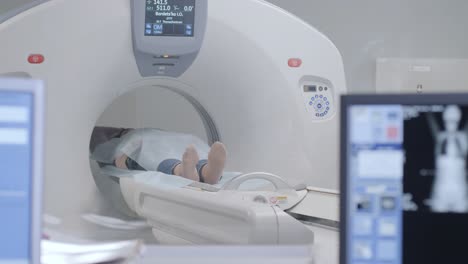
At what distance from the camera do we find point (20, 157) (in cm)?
67

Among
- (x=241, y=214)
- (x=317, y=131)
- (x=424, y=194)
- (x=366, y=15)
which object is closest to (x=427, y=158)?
(x=424, y=194)

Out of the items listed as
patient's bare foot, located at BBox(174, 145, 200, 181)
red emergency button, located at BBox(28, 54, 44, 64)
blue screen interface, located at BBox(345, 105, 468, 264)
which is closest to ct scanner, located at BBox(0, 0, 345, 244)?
red emergency button, located at BBox(28, 54, 44, 64)

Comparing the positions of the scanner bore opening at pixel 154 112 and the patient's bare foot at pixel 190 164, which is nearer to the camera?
the patient's bare foot at pixel 190 164

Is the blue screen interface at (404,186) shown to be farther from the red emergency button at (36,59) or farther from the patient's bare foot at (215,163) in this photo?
the red emergency button at (36,59)

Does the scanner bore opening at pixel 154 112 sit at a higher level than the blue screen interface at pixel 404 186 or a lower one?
higher

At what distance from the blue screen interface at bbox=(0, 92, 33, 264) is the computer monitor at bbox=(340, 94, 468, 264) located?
13.6 inches

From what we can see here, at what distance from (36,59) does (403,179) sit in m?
1.15

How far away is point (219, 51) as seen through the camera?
5.82ft

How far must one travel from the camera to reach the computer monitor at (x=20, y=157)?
2.20 feet

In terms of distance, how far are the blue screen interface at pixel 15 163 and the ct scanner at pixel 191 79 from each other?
73 cm

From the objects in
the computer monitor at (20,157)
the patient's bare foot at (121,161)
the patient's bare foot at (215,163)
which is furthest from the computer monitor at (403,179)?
the patient's bare foot at (121,161)

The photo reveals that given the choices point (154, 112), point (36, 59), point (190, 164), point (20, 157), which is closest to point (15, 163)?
point (20, 157)

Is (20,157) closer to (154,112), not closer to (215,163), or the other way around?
(215,163)

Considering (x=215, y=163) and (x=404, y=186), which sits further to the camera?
(x=215, y=163)
